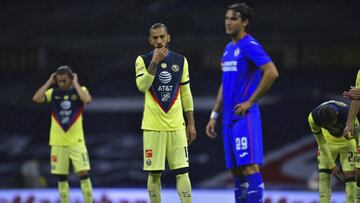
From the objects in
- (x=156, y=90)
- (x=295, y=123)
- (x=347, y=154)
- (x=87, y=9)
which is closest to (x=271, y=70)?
(x=156, y=90)

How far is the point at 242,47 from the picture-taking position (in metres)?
8.14

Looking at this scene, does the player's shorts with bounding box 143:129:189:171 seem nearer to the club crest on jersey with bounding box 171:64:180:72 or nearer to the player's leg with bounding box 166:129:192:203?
the player's leg with bounding box 166:129:192:203

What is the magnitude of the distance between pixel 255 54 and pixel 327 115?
8.78 feet

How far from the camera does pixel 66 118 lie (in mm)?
13297

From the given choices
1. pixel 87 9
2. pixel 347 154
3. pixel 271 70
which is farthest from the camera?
pixel 87 9

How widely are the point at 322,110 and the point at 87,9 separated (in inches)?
471

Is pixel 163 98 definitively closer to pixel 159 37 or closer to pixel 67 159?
pixel 159 37

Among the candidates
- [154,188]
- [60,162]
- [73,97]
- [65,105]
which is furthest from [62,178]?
[154,188]

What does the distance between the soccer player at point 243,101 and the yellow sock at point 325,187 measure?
3.22 meters

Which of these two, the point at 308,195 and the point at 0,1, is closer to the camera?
the point at 308,195

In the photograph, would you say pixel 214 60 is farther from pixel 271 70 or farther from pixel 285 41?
pixel 271 70

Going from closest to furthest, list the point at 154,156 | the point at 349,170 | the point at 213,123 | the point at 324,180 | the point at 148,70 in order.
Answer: the point at 213,123
the point at 148,70
the point at 154,156
the point at 349,170
the point at 324,180

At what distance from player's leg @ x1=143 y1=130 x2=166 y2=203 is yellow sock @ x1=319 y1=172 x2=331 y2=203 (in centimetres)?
238

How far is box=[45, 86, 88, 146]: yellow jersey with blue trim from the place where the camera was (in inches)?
522
